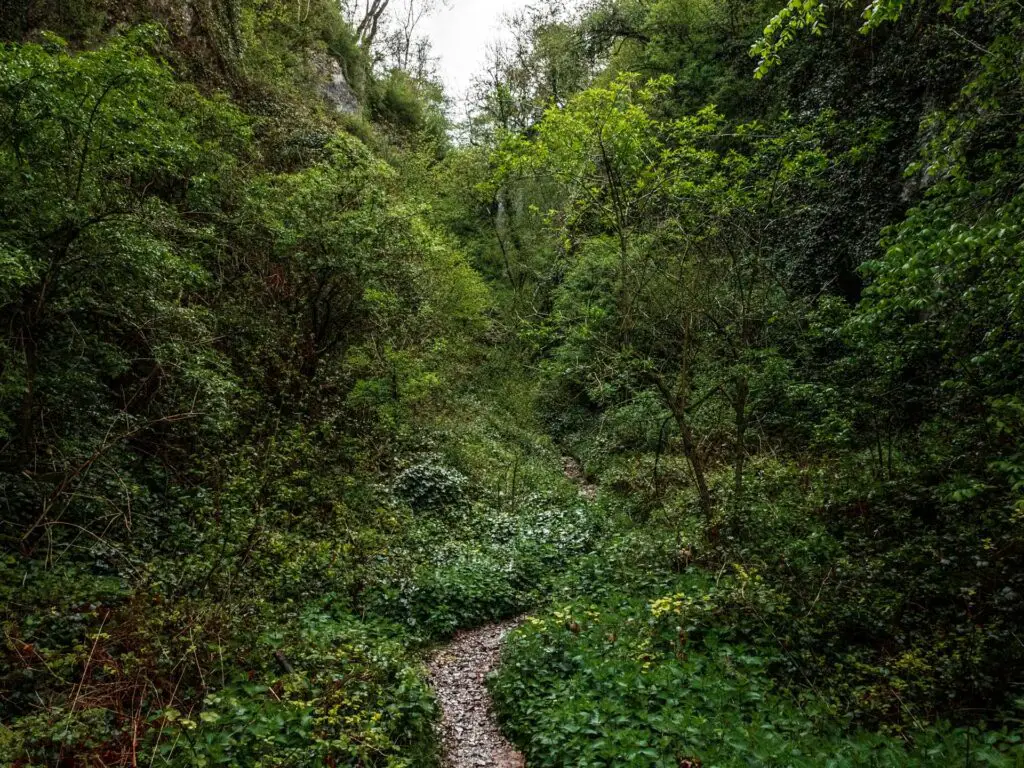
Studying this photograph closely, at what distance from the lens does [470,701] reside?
7238mm

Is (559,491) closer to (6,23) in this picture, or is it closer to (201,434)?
(201,434)

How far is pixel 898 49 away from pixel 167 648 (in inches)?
705

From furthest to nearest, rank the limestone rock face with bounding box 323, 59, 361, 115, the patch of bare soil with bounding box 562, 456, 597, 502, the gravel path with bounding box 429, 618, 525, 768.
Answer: the limestone rock face with bounding box 323, 59, 361, 115, the patch of bare soil with bounding box 562, 456, 597, 502, the gravel path with bounding box 429, 618, 525, 768

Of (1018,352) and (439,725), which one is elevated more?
(1018,352)

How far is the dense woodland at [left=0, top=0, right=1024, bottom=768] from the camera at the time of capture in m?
5.19

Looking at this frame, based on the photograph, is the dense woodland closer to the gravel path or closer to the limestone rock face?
the gravel path

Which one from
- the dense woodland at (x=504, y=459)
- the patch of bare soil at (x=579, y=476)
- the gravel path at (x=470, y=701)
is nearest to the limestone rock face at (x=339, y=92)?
the dense woodland at (x=504, y=459)

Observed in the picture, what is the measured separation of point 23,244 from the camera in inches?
228

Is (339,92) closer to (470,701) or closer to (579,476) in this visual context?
(579,476)

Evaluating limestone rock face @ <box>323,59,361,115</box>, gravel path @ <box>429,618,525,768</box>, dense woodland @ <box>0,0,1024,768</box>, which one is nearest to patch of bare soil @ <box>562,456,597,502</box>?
dense woodland @ <box>0,0,1024,768</box>

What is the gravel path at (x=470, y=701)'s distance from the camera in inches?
243

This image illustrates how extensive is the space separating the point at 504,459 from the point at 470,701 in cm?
1050

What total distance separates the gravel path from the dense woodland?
28 cm

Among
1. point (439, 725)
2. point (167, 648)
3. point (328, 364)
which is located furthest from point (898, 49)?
point (167, 648)
